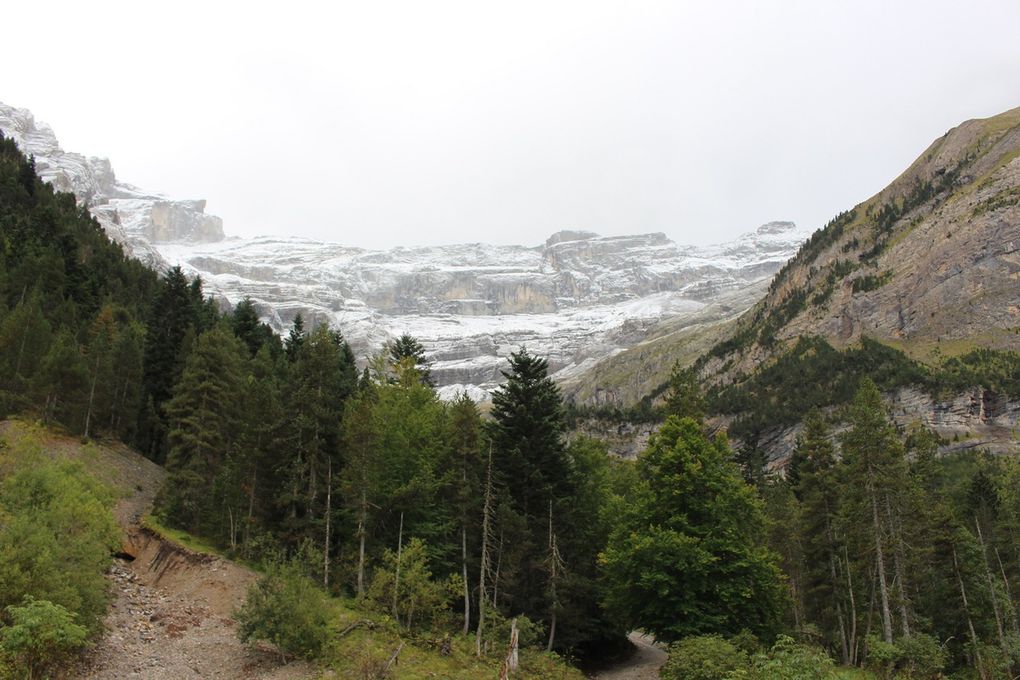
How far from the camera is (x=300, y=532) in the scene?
34.3m

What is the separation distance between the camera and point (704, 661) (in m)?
23.1

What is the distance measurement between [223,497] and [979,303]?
14544cm

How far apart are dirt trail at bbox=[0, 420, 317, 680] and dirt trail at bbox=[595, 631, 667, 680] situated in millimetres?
19302

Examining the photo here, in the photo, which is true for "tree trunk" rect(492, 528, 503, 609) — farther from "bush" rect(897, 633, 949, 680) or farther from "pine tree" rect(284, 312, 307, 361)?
"pine tree" rect(284, 312, 307, 361)

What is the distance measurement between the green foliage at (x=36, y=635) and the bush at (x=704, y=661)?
18.7 metres

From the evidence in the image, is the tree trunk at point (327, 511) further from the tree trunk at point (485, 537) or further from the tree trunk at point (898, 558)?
the tree trunk at point (898, 558)

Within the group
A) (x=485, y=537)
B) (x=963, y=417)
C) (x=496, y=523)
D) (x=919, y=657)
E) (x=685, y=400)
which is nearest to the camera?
(x=919, y=657)

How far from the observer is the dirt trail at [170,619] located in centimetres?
2219

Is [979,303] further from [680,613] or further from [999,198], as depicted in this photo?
[680,613]

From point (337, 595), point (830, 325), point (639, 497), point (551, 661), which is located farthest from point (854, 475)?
point (830, 325)

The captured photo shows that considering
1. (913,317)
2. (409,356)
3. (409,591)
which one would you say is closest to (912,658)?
(409,591)

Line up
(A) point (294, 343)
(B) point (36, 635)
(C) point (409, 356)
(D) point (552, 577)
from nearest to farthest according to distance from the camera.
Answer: (B) point (36, 635) → (D) point (552, 577) → (C) point (409, 356) → (A) point (294, 343)

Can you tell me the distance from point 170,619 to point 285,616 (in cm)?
623

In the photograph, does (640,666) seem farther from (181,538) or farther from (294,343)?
(294,343)
